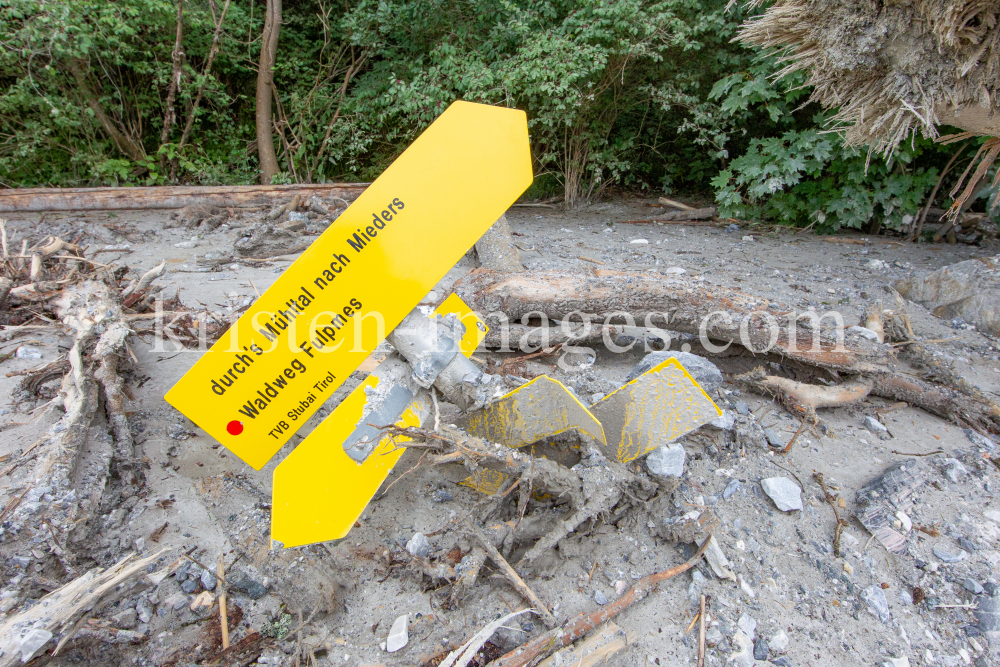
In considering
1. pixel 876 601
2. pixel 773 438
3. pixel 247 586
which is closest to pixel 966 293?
pixel 773 438

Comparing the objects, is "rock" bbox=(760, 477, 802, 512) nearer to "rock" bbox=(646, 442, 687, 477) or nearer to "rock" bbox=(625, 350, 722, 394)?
"rock" bbox=(646, 442, 687, 477)

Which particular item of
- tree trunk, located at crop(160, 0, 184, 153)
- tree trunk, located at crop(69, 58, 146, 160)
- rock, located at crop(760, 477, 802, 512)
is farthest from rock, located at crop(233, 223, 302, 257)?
rock, located at crop(760, 477, 802, 512)

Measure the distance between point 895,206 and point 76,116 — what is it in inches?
385

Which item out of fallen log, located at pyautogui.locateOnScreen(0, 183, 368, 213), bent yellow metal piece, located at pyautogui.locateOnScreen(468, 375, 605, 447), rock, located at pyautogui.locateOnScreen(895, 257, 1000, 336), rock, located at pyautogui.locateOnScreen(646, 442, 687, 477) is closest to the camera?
bent yellow metal piece, located at pyautogui.locateOnScreen(468, 375, 605, 447)

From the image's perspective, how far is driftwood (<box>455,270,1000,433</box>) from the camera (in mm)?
2393

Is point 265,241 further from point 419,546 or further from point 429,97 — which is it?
point 419,546

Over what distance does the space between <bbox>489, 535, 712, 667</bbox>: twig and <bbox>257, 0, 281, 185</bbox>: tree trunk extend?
723 centimetres

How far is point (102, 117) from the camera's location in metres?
6.68

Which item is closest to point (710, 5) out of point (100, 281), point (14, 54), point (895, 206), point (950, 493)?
point (895, 206)

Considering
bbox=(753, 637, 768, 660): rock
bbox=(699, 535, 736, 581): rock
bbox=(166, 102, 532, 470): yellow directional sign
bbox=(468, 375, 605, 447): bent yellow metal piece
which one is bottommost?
bbox=(753, 637, 768, 660): rock

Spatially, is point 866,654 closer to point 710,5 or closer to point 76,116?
point 710,5

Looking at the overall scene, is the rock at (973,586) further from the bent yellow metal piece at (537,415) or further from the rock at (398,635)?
the rock at (398,635)

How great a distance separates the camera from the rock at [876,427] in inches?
89.1

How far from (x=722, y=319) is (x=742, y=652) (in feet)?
5.35
